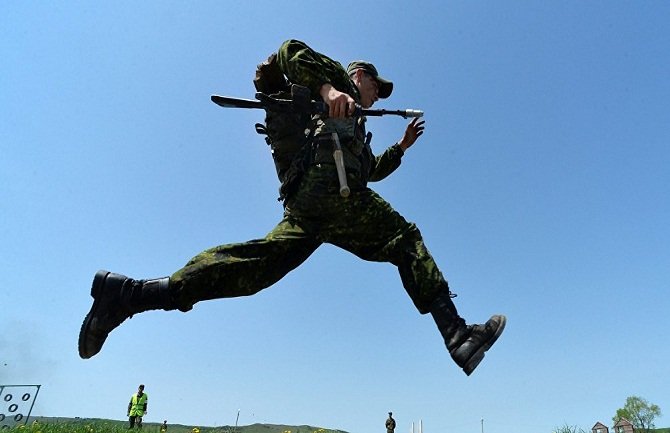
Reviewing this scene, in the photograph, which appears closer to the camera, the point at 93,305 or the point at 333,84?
the point at 93,305

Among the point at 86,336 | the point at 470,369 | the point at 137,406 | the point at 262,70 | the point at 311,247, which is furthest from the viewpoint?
the point at 137,406

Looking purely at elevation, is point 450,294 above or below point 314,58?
below

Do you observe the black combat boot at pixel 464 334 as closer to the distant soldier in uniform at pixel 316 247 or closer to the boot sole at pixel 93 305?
the distant soldier in uniform at pixel 316 247

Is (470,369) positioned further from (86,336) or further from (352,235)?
(86,336)

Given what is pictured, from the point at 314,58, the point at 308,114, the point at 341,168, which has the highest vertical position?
the point at 314,58

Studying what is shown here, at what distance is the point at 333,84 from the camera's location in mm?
3373

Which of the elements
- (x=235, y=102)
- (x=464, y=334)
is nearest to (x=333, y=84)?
(x=235, y=102)

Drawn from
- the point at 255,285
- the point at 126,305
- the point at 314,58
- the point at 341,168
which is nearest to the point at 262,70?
the point at 314,58

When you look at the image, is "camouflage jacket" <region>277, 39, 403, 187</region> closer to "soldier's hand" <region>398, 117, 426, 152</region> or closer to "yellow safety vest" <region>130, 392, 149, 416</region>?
"soldier's hand" <region>398, 117, 426, 152</region>

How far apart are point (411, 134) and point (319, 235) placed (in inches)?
67.3

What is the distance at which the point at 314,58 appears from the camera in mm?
3281

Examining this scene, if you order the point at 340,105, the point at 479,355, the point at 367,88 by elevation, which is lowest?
the point at 479,355

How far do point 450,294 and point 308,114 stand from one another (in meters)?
1.58

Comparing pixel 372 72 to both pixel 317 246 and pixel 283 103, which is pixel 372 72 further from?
pixel 317 246
